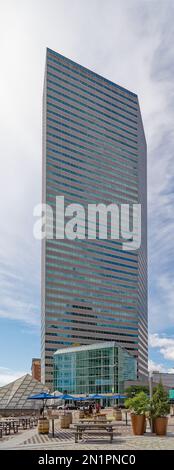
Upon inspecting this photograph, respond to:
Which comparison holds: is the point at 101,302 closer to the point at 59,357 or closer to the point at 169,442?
the point at 59,357

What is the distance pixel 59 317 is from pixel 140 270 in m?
50.5

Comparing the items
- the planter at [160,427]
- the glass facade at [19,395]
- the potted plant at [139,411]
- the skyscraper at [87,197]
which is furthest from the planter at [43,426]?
the skyscraper at [87,197]

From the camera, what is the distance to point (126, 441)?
19547 millimetres

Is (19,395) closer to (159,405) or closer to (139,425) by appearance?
(139,425)

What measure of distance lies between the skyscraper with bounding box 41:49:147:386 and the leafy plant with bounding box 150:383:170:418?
12649 cm

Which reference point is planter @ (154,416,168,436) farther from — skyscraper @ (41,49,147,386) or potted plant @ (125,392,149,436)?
skyscraper @ (41,49,147,386)

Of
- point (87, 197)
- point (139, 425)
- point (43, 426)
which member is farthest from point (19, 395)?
point (87, 197)

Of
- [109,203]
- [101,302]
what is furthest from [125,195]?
[101,302]

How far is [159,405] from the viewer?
22656 mm

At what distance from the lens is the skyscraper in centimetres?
15962

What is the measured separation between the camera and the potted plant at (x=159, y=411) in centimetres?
2234

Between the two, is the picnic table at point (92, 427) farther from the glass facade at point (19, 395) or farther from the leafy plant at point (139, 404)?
the glass facade at point (19, 395)

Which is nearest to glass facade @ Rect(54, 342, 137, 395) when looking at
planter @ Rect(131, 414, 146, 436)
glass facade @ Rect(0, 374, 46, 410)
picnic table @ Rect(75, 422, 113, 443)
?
glass facade @ Rect(0, 374, 46, 410)

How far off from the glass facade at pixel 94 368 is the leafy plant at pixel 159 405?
80473 mm
